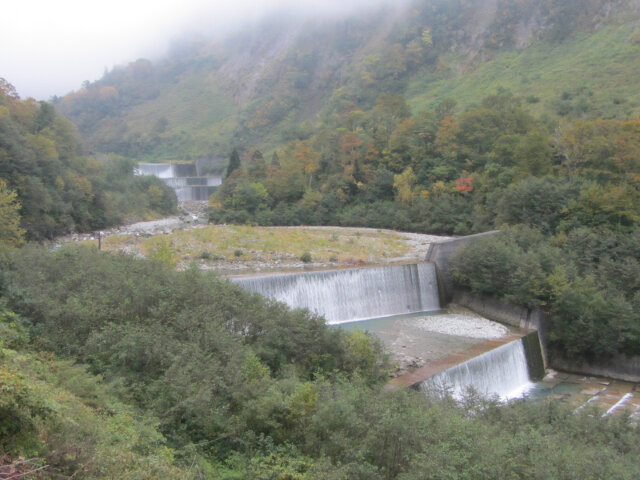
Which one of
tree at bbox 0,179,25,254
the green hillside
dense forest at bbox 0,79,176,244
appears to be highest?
the green hillside

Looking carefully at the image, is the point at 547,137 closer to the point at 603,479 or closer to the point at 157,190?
the point at 603,479

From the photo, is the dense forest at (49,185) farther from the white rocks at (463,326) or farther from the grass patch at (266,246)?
the white rocks at (463,326)

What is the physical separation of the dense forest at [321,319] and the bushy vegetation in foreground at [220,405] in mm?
40

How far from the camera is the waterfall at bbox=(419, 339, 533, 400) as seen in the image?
12.8m

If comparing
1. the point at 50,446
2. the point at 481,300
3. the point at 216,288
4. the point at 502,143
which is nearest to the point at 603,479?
the point at 50,446

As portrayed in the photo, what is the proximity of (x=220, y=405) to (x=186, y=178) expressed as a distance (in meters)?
58.8

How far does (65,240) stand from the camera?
2823 cm

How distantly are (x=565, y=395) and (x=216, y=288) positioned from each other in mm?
11271

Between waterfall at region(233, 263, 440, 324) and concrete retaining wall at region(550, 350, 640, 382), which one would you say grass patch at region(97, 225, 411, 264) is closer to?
waterfall at region(233, 263, 440, 324)

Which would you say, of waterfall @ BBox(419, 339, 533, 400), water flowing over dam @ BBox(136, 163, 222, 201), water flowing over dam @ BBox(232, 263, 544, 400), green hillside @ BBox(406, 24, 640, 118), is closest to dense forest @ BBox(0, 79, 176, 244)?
water flowing over dam @ BBox(232, 263, 544, 400)

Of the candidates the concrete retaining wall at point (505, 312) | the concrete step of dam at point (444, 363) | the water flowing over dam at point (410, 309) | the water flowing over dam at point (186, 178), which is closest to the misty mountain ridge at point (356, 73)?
the water flowing over dam at point (186, 178)

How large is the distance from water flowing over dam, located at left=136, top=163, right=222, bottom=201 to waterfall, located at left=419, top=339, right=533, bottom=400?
161 feet

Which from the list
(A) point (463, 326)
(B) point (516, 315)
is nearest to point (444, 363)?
(A) point (463, 326)

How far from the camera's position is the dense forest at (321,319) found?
6.45 metres
